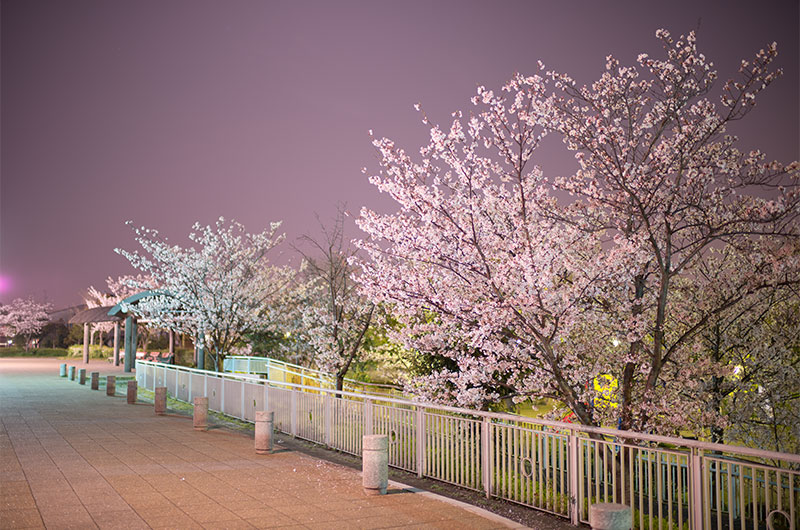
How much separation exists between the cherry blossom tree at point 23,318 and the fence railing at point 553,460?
74.2 meters

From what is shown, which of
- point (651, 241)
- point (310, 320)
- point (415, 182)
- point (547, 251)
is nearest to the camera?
point (547, 251)

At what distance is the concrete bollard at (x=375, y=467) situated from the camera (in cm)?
899

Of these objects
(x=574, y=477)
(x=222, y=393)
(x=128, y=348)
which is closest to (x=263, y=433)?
(x=574, y=477)

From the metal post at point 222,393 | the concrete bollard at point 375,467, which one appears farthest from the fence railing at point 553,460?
the metal post at point 222,393

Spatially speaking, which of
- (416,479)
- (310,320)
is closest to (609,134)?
(416,479)

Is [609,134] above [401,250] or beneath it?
above

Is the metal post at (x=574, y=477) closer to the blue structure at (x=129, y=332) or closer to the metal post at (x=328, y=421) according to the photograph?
the metal post at (x=328, y=421)

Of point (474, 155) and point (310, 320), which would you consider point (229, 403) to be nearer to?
point (310, 320)

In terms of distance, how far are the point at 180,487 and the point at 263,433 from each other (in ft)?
10.1

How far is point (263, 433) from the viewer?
12156 millimetres

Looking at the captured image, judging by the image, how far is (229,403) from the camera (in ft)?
60.5

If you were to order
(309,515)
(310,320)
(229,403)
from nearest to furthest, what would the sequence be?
(309,515)
(229,403)
(310,320)

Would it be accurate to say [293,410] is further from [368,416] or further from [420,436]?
[420,436]

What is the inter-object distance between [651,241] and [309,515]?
6.44 meters
